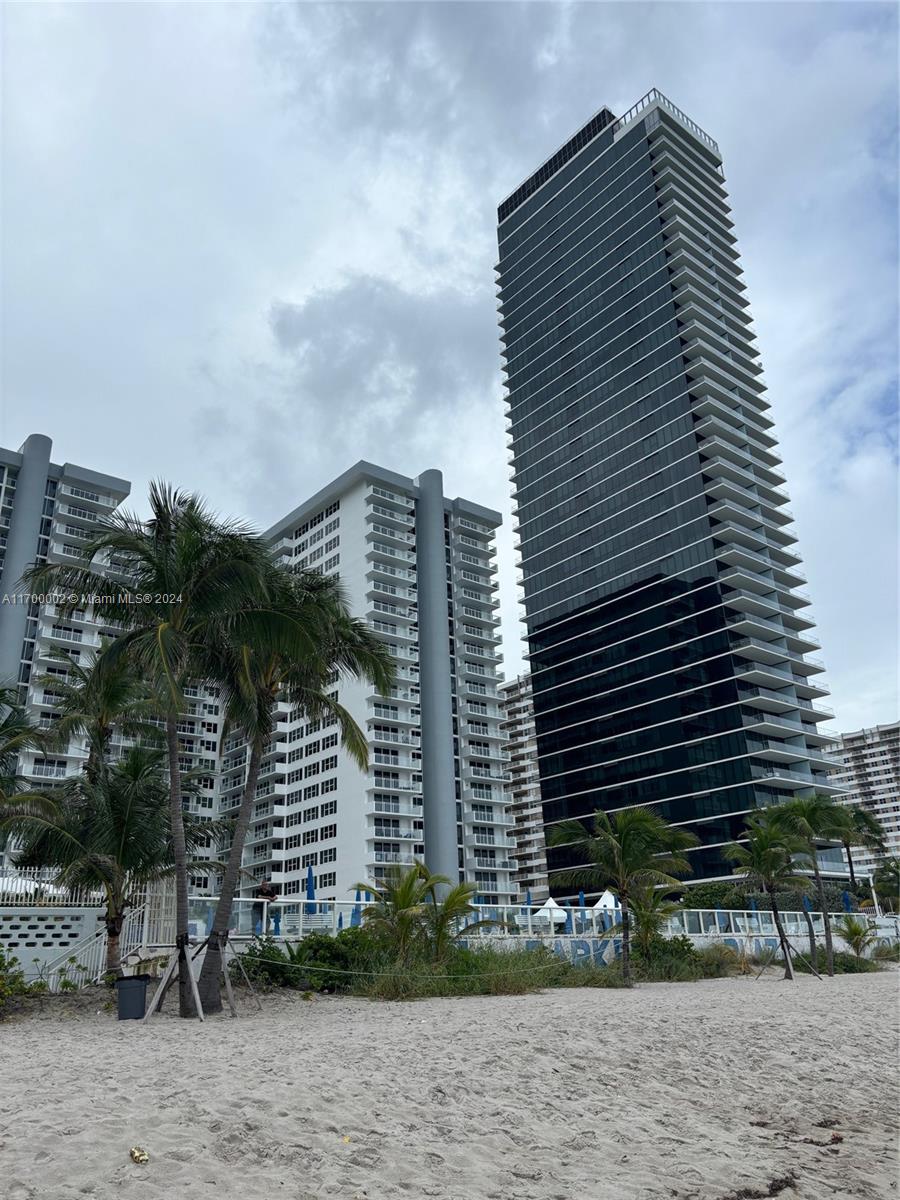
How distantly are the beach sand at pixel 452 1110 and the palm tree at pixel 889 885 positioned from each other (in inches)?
3034

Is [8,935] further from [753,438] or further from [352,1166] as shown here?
[753,438]

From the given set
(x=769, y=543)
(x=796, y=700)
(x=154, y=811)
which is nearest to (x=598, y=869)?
(x=154, y=811)

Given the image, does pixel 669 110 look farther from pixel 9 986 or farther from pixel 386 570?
pixel 9 986

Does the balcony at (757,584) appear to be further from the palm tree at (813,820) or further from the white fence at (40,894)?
the white fence at (40,894)

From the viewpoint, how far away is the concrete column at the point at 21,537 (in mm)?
73631

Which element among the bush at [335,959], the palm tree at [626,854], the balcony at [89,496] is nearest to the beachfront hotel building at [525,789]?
the balcony at [89,496]

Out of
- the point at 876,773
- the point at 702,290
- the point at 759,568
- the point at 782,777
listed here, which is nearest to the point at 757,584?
the point at 759,568

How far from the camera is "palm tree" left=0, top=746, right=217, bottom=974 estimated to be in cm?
1922

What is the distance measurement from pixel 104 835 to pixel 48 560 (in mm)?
58169

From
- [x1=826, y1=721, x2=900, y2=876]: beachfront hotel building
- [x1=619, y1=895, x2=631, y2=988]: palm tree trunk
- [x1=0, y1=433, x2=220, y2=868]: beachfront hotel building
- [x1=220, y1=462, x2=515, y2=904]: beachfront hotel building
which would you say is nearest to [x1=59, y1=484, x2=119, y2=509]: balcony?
[x1=0, y1=433, x2=220, y2=868]: beachfront hotel building

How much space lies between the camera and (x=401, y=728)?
81.1 metres

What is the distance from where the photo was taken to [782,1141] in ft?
26.5

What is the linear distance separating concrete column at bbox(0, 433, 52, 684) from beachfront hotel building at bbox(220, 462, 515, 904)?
957 inches

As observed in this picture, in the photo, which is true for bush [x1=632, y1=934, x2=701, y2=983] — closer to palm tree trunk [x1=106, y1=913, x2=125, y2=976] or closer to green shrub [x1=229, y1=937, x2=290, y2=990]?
green shrub [x1=229, y1=937, x2=290, y2=990]
